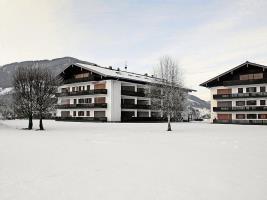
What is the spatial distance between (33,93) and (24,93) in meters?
0.98

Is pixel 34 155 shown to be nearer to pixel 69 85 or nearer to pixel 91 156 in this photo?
pixel 91 156

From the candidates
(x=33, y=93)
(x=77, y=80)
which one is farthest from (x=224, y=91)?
(x=33, y=93)

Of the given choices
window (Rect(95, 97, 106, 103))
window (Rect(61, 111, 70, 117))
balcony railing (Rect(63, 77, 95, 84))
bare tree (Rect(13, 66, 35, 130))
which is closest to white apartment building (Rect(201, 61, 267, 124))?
window (Rect(95, 97, 106, 103))

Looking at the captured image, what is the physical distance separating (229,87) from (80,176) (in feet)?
150

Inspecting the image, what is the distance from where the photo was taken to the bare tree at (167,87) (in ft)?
102

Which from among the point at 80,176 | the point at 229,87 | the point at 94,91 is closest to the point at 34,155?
the point at 80,176

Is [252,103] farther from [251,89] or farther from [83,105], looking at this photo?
[83,105]

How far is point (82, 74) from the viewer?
54.3 meters

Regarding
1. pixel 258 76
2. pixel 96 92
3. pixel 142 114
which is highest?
pixel 258 76

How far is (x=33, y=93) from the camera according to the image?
29.8m

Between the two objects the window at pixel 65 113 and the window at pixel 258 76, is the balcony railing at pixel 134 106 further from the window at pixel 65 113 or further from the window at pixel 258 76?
the window at pixel 258 76

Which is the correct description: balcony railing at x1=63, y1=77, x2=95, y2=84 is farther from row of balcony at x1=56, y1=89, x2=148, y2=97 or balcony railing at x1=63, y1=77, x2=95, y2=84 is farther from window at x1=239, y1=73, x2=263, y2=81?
window at x1=239, y1=73, x2=263, y2=81

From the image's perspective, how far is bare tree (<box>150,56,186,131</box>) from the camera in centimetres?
3105

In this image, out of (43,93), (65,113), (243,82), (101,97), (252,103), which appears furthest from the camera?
(65,113)
